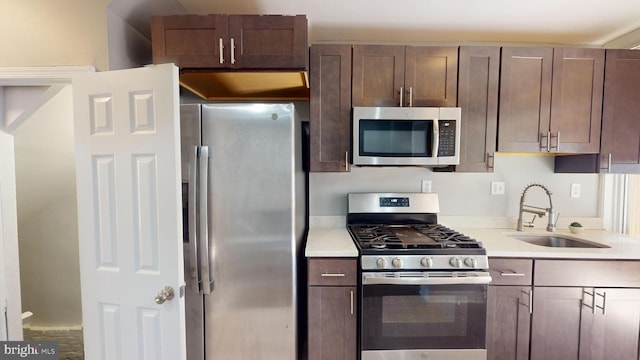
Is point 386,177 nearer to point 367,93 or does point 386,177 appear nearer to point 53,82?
point 367,93

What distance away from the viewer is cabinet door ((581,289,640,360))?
1.70 m

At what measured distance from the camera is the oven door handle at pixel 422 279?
65.3 inches

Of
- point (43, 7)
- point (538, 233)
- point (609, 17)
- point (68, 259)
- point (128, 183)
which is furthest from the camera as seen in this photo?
point (68, 259)

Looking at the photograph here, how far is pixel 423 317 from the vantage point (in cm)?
170

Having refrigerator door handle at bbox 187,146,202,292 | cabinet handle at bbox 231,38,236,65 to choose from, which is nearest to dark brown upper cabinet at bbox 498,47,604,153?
cabinet handle at bbox 231,38,236,65

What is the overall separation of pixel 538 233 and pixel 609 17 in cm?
165

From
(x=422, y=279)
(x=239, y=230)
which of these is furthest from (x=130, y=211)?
(x=422, y=279)

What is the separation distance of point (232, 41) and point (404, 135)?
4.22ft

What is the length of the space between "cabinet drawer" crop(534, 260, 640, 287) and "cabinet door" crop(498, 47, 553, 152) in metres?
0.82

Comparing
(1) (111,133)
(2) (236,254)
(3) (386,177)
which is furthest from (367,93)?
(1) (111,133)

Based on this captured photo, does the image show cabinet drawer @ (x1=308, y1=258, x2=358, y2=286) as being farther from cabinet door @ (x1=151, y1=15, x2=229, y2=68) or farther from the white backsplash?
cabinet door @ (x1=151, y1=15, x2=229, y2=68)

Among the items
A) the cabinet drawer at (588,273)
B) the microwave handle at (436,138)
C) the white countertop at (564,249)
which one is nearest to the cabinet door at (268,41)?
the microwave handle at (436,138)

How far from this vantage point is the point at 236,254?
1.57 m

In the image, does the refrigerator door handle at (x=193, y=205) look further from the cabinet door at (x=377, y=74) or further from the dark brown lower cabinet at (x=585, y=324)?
the dark brown lower cabinet at (x=585, y=324)
